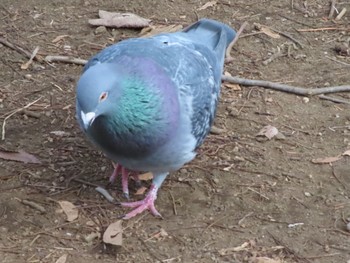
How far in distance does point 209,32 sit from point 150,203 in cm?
131

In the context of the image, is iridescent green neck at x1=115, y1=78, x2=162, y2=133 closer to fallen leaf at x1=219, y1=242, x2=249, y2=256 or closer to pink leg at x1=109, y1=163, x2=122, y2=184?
fallen leaf at x1=219, y1=242, x2=249, y2=256

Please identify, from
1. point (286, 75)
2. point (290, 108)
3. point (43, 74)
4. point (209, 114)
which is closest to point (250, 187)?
point (209, 114)

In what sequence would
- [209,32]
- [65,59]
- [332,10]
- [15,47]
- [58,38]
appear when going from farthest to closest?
[332,10] < [58,38] < [15,47] < [65,59] < [209,32]

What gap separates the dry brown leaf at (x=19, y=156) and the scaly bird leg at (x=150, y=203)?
73 centimetres

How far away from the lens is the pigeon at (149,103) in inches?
150

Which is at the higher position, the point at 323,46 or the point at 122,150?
the point at 122,150

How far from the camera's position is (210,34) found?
204 inches

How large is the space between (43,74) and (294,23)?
2306 mm

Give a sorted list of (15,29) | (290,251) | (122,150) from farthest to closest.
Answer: (15,29), (290,251), (122,150)

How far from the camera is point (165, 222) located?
4.53 metres

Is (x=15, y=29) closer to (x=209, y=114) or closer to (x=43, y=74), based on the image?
(x=43, y=74)

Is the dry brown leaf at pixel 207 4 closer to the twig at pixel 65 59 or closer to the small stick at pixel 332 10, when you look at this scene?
the small stick at pixel 332 10

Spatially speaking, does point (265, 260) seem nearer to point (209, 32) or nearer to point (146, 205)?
point (146, 205)

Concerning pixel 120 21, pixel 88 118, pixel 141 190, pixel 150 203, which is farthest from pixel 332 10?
pixel 88 118
